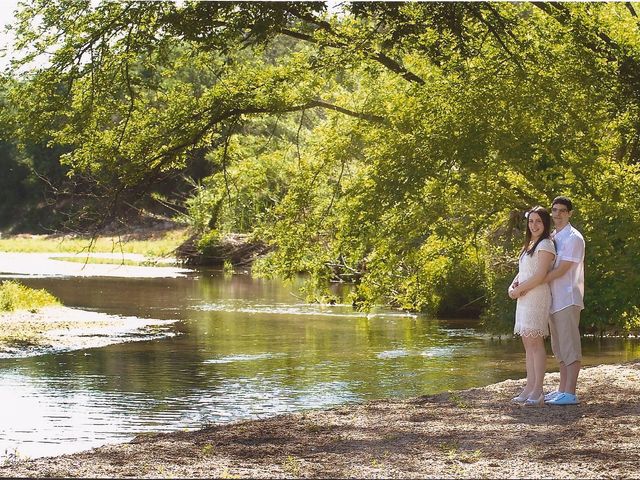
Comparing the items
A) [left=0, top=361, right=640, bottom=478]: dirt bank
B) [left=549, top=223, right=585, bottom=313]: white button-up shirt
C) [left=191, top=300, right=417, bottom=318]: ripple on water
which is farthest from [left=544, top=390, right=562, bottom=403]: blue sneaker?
[left=191, top=300, right=417, bottom=318]: ripple on water

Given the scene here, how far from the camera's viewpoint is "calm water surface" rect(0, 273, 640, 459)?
11773 mm

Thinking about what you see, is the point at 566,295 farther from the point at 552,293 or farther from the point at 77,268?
the point at 77,268

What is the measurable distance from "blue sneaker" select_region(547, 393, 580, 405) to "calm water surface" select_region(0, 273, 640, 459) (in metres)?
3.77

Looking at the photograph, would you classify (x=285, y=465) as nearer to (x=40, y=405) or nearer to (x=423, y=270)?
(x=40, y=405)

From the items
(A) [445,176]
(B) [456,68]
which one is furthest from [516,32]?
(A) [445,176]

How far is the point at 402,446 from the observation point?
779cm

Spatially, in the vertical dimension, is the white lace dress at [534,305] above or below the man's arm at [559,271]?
below

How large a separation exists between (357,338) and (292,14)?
8.08m

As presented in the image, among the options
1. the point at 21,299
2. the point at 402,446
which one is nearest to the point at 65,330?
the point at 21,299

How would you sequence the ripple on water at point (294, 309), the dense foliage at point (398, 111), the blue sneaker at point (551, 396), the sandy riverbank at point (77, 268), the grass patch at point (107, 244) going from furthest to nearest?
the grass patch at point (107, 244) → the sandy riverbank at point (77, 268) → the ripple on water at point (294, 309) → the dense foliage at point (398, 111) → the blue sneaker at point (551, 396)

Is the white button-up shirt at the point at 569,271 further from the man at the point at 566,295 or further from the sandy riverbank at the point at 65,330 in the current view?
the sandy riverbank at the point at 65,330

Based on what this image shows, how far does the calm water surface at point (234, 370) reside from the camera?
11.8 m

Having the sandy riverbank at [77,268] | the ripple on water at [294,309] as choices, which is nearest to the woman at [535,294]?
the ripple on water at [294,309]

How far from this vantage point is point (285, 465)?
23.4 ft
